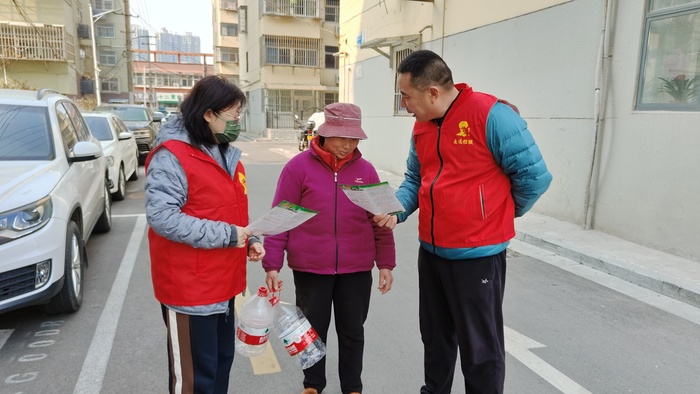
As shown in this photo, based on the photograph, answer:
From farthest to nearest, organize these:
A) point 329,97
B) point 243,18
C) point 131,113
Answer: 1. point 243,18
2. point 329,97
3. point 131,113

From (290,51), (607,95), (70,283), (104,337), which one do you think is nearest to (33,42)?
(290,51)

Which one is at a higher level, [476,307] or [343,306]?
[476,307]

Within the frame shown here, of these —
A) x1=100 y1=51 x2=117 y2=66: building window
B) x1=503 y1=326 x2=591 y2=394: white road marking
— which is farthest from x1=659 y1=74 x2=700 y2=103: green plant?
x1=100 y1=51 x2=117 y2=66: building window

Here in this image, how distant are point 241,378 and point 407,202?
158cm

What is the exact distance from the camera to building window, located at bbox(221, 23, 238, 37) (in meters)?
47.9

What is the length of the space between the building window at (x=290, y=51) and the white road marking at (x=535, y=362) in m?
29.7

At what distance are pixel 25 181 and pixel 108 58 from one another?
42.2m

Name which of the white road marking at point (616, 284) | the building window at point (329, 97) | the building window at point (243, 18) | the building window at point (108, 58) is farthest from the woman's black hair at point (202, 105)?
the building window at point (108, 58)

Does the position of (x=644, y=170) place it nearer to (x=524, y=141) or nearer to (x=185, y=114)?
(x=524, y=141)

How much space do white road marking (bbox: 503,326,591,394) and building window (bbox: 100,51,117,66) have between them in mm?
43742

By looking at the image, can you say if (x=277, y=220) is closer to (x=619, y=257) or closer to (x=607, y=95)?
(x=619, y=257)

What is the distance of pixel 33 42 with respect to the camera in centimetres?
2725

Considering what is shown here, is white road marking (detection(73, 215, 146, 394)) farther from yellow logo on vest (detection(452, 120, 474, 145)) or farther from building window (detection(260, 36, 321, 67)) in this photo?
building window (detection(260, 36, 321, 67))

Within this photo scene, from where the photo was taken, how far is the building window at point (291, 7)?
3055 cm
